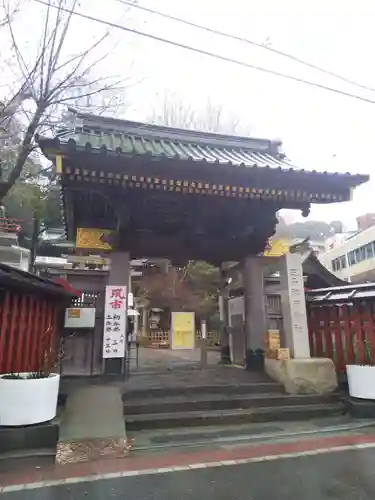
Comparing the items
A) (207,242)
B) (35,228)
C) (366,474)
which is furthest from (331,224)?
(366,474)

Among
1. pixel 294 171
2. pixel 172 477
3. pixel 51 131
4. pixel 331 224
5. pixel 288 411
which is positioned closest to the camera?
pixel 172 477

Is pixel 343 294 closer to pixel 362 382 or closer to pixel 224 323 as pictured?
pixel 362 382

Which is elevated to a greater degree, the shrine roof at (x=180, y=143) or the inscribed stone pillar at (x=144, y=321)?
the shrine roof at (x=180, y=143)

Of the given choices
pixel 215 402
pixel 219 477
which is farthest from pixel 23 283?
pixel 215 402

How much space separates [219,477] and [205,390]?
314cm

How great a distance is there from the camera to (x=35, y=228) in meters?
17.5

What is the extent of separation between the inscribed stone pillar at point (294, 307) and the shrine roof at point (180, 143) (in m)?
1.98

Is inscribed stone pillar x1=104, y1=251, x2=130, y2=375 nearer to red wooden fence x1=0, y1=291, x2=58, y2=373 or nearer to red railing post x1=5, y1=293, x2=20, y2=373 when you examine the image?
red wooden fence x1=0, y1=291, x2=58, y2=373

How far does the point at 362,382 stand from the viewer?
20.9ft

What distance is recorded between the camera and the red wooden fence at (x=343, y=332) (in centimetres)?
695

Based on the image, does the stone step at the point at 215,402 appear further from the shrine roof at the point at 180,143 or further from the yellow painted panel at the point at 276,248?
the shrine roof at the point at 180,143

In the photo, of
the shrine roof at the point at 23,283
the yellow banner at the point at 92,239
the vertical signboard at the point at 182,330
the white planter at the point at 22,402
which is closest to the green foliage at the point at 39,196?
the yellow banner at the point at 92,239

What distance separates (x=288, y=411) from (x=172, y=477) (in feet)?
10.2

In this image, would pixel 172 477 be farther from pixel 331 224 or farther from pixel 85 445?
pixel 331 224
